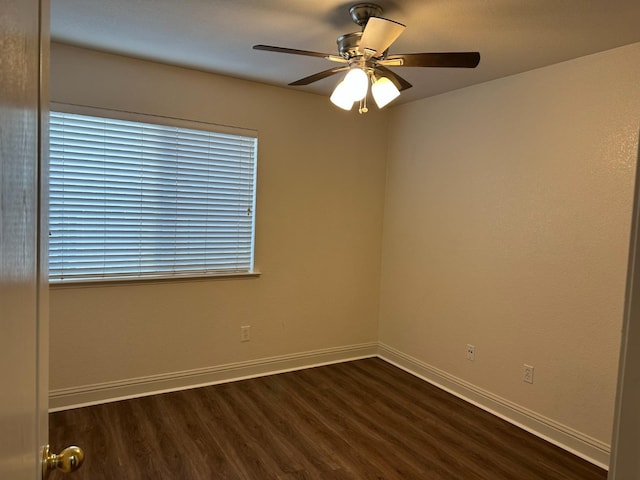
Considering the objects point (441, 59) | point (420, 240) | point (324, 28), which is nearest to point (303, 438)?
Answer: point (420, 240)

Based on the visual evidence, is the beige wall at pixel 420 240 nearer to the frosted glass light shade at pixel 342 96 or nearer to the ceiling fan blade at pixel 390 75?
the ceiling fan blade at pixel 390 75

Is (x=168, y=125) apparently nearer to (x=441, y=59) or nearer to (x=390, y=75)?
(x=390, y=75)

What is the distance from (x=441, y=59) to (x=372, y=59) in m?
0.33

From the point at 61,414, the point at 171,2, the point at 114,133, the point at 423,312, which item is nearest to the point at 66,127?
the point at 114,133

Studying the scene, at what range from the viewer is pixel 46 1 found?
771mm

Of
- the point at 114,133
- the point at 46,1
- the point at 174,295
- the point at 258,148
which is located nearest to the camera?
the point at 46,1

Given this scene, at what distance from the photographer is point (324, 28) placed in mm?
2359

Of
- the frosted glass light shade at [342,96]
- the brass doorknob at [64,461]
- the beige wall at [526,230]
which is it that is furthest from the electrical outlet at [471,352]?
the brass doorknob at [64,461]

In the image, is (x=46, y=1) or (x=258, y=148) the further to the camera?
(x=258, y=148)

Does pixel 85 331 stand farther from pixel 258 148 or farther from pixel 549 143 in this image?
pixel 549 143

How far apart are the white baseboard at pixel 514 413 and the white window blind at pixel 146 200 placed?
5.71ft

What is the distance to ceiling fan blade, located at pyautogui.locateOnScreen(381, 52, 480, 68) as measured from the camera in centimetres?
182

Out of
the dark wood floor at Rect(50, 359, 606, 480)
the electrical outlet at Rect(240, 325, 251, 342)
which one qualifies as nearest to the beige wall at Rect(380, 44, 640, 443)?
the dark wood floor at Rect(50, 359, 606, 480)

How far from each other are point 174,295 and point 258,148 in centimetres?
136
